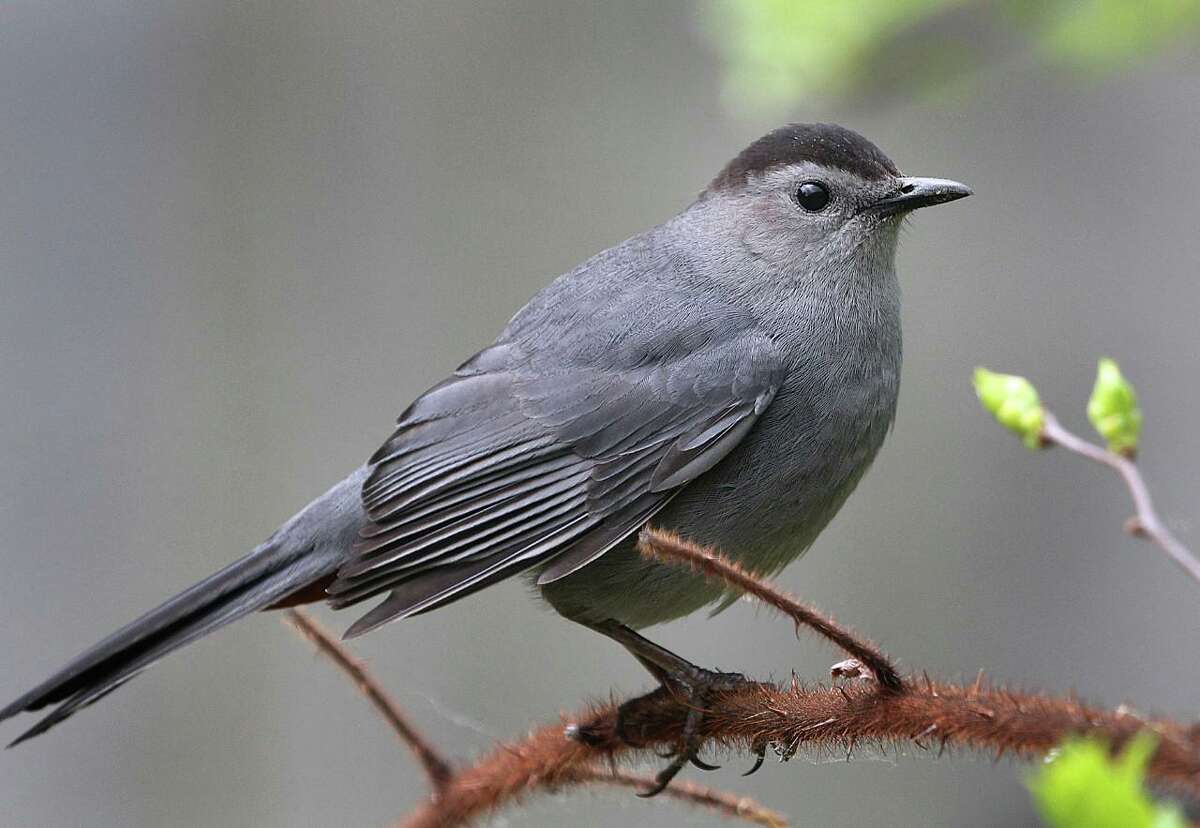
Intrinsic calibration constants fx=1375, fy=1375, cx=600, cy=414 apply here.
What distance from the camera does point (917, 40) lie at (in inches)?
105

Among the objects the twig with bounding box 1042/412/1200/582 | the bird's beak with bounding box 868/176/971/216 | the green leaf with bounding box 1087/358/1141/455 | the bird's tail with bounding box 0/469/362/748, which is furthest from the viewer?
the bird's beak with bounding box 868/176/971/216

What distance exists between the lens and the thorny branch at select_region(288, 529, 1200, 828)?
1036mm

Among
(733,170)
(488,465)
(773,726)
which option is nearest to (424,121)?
(733,170)

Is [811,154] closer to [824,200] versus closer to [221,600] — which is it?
[824,200]

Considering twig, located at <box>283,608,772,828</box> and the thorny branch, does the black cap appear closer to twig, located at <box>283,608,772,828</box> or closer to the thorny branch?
the thorny branch

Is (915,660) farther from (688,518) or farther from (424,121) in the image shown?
(424,121)

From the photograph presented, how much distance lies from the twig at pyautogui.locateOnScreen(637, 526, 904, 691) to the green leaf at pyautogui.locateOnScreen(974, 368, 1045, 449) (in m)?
0.35

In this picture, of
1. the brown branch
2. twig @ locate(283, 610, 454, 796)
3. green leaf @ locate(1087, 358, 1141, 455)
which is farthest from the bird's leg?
green leaf @ locate(1087, 358, 1141, 455)

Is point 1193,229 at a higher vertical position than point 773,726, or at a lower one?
lower

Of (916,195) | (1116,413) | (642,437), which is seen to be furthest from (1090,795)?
(916,195)

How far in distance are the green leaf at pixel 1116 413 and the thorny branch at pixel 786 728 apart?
0.33m

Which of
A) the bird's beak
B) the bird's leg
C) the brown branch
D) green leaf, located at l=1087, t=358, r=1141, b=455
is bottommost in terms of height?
the bird's leg

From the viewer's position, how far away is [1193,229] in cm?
480

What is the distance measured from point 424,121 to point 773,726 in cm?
396
